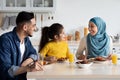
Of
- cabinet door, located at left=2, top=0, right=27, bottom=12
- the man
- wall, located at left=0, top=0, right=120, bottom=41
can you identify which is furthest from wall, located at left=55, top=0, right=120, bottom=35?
the man

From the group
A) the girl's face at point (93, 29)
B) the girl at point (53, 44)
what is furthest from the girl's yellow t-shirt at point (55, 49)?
the girl's face at point (93, 29)

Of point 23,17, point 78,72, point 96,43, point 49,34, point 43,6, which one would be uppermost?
point 43,6

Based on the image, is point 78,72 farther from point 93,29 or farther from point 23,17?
point 93,29

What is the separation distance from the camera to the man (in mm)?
2113

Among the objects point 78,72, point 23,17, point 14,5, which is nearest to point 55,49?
point 23,17

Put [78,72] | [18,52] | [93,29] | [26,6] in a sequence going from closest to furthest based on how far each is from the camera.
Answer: [78,72], [18,52], [93,29], [26,6]

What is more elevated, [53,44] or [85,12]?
[85,12]

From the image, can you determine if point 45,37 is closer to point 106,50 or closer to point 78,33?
point 106,50

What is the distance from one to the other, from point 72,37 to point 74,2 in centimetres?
66

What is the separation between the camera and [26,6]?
15.3 feet

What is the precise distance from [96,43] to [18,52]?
1.18m

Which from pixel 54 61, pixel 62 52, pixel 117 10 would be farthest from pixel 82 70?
pixel 117 10

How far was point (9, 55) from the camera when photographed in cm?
221

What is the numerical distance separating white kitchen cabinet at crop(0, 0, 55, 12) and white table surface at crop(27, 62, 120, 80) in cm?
237
